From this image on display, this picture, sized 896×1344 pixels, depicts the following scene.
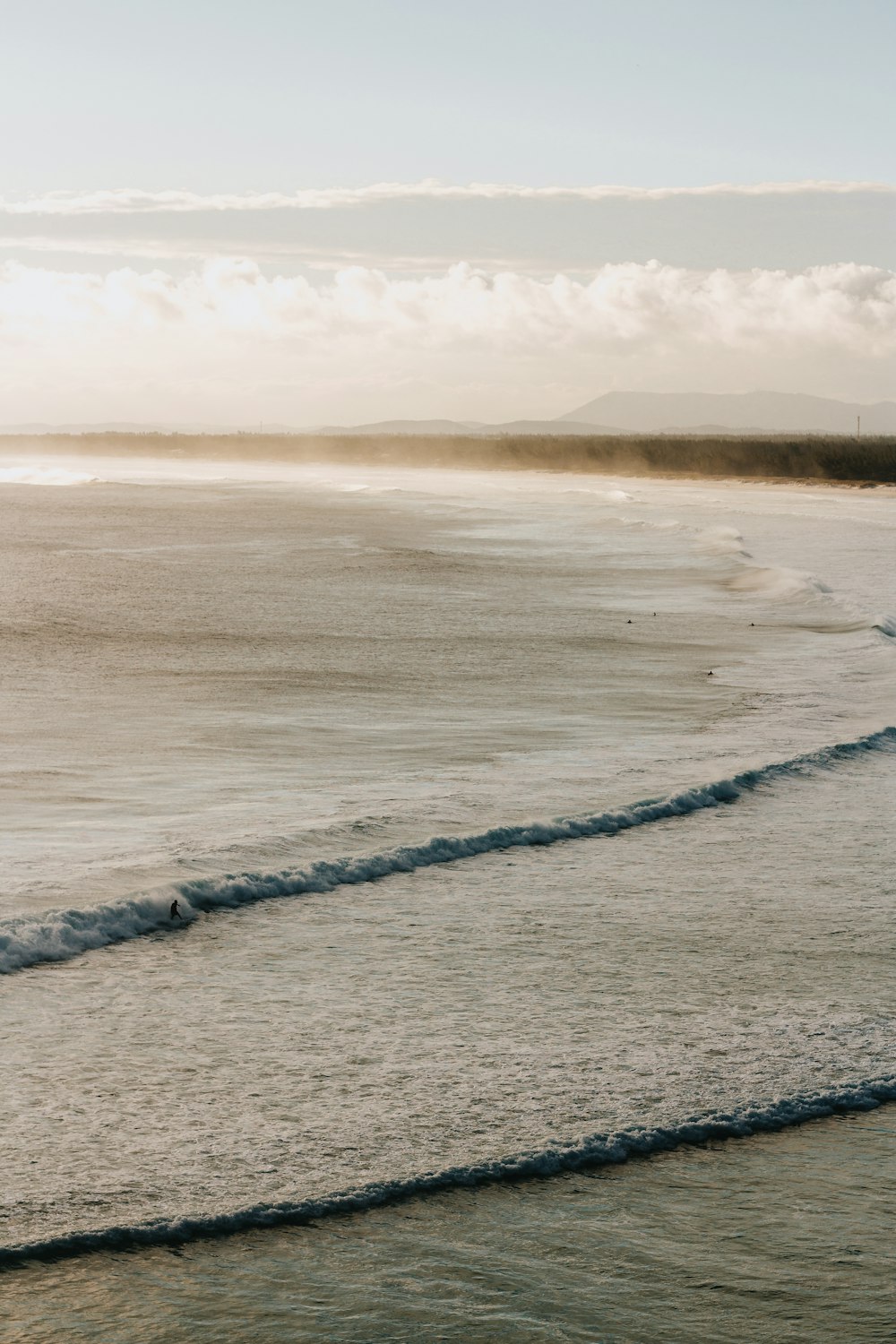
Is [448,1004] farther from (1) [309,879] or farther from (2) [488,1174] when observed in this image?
(1) [309,879]

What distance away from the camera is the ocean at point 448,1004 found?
4.33 metres

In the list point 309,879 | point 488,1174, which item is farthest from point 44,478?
point 488,1174

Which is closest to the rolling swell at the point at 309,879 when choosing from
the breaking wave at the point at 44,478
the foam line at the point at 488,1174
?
the foam line at the point at 488,1174

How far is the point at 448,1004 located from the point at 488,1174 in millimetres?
1586

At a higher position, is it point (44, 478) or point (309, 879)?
point (44, 478)

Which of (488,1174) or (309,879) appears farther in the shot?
(309,879)

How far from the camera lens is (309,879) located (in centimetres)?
852

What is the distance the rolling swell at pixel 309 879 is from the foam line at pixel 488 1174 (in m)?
2.61

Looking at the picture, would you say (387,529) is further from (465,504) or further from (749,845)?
(749,845)

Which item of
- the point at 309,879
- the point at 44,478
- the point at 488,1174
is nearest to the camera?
the point at 488,1174

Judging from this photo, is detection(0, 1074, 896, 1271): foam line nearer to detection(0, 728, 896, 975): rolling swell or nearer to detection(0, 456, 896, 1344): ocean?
detection(0, 456, 896, 1344): ocean

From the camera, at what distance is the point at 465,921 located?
781 centimetres

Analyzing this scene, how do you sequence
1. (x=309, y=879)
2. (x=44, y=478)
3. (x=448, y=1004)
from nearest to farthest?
(x=448, y=1004)
(x=309, y=879)
(x=44, y=478)

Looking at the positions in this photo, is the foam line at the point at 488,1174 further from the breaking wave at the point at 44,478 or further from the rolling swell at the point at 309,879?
the breaking wave at the point at 44,478
